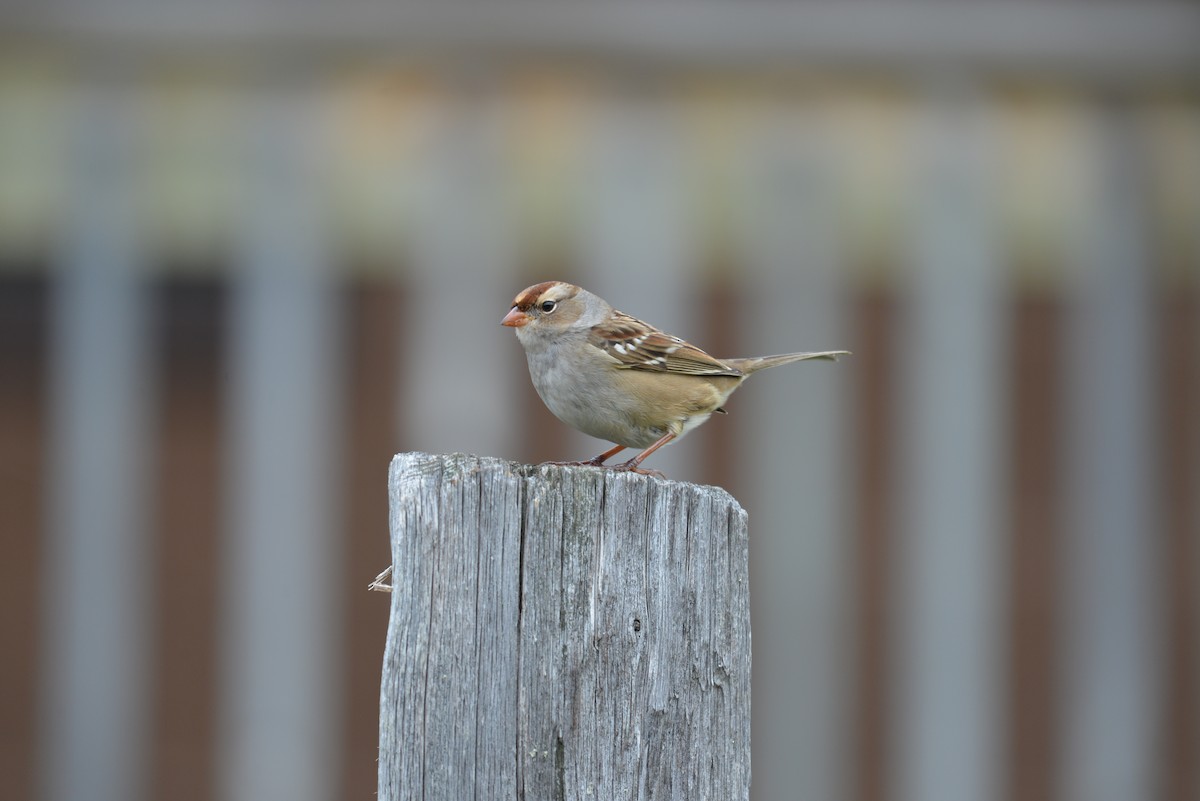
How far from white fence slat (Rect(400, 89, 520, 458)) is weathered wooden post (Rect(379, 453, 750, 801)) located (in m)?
5.55

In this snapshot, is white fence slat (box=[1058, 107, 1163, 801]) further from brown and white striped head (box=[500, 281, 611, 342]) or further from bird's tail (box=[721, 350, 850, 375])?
brown and white striped head (box=[500, 281, 611, 342])

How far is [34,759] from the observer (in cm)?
888

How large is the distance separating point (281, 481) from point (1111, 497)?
495 centimetres

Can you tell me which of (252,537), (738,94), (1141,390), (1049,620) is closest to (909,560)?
(1049,620)

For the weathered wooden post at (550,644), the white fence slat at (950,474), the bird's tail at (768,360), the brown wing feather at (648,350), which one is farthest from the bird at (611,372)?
the white fence slat at (950,474)

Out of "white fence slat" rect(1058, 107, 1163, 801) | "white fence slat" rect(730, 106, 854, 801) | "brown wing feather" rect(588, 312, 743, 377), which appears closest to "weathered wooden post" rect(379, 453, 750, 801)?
"brown wing feather" rect(588, 312, 743, 377)

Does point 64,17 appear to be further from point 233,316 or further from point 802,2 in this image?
point 802,2

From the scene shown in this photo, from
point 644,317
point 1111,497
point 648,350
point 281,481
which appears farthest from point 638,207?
point 648,350

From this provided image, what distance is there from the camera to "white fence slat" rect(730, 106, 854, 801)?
891cm

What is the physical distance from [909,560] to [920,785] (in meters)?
1.32

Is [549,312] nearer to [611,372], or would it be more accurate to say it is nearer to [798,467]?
[611,372]

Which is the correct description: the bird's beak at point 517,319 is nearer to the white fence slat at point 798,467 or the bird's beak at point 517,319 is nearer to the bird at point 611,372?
the bird at point 611,372

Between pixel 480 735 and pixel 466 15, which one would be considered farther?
pixel 466 15

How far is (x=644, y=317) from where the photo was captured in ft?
29.2
